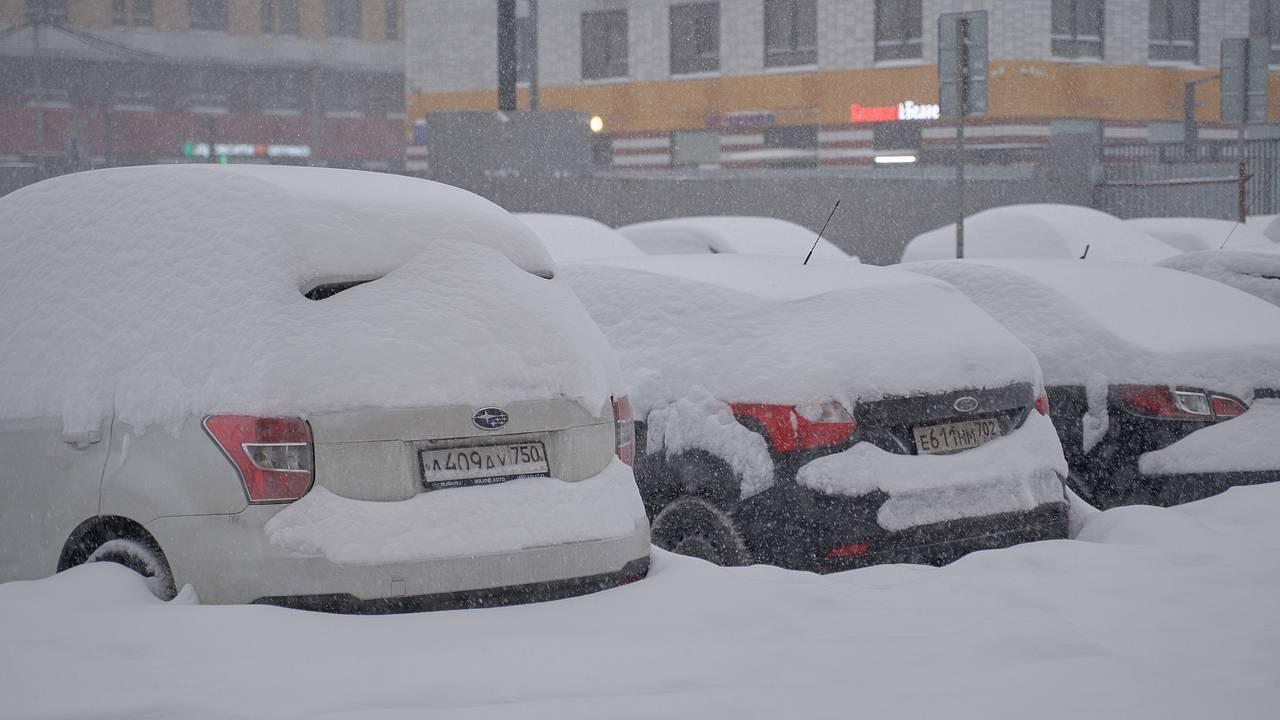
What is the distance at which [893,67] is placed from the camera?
36.7 m

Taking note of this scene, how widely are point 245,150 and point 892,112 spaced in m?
30.7

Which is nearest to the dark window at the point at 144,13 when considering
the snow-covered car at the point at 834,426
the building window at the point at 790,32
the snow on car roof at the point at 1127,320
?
the building window at the point at 790,32

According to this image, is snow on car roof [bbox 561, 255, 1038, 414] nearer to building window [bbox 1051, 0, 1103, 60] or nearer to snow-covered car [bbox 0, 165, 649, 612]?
snow-covered car [bbox 0, 165, 649, 612]

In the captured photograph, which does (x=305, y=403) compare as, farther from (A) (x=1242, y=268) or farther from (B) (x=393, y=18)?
(B) (x=393, y=18)

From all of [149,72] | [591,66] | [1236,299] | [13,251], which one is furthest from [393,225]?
[149,72]

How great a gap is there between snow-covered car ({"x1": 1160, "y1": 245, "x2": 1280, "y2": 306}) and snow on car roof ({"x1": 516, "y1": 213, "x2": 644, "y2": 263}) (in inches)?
164

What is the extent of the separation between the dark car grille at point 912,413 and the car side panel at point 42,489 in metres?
2.57

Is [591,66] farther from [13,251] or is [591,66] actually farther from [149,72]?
[13,251]

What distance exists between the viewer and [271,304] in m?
4.18

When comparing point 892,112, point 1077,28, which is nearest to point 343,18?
point 892,112

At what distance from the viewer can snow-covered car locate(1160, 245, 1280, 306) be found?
9.53 metres

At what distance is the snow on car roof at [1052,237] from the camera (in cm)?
1503

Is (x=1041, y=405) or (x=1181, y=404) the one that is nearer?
(x=1041, y=405)

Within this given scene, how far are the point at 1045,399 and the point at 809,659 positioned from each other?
2.25 meters
